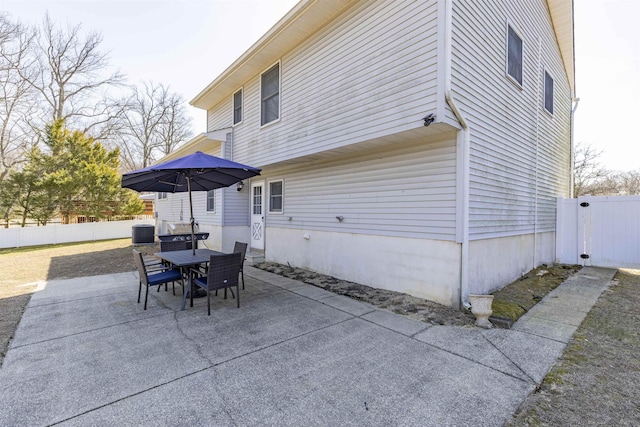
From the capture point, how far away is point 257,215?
31.8 ft

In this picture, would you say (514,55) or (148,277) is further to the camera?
(514,55)

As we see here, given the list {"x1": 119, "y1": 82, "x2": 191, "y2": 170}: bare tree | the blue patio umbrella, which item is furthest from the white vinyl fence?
{"x1": 119, "y1": 82, "x2": 191, "y2": 170}: bare tree

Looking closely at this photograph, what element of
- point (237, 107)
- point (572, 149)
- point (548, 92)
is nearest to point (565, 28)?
point (548, 92)

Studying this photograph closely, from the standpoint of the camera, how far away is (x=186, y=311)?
452 cm

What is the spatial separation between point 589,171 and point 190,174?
19.5 meters

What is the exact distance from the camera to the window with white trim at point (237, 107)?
9.76m

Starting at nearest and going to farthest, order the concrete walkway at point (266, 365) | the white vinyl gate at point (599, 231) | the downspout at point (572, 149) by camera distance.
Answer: the concrete walkway at point (266, 365), the white vinyl gate at point (599, 231), the downspout at point (572, 149)

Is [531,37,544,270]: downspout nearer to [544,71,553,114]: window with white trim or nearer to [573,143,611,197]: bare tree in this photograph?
[544,71,553,114]: window with white trim

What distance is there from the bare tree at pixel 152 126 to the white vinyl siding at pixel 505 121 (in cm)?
2731

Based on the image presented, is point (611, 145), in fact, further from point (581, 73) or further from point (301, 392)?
point (301, 392)

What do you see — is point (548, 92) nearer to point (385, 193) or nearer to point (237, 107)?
point (385, 193)

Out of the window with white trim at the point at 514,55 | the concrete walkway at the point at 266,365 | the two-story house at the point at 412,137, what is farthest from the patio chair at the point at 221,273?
the window with white trim at the point at 514,55

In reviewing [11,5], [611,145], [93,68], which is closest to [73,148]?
[11,5]

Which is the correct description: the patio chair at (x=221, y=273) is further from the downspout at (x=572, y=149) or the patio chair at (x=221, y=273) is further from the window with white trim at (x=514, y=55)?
the downspout at (x=572, y=149)
